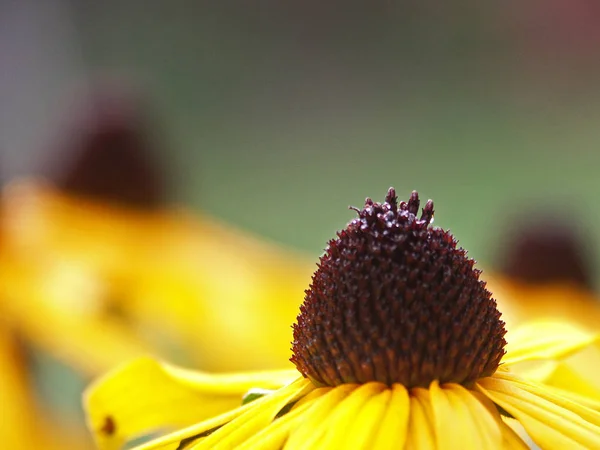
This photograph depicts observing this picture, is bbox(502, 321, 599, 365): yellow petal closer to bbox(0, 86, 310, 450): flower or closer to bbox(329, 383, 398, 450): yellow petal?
bbox(329, 383, 398, 450): yellow petal

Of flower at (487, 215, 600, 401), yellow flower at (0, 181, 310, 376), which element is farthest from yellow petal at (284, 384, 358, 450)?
flower at (487, 215, 600, 401)

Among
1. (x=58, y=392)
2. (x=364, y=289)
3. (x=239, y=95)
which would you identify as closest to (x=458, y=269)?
(x=364, y=289)

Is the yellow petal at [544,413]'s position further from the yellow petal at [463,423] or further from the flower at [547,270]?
the flower at [547,270]

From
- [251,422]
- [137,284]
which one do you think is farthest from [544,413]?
[137,284]

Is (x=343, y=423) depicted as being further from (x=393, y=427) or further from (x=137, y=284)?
(x=137, y=284)

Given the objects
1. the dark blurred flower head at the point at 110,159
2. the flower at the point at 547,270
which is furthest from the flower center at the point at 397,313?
the dark blurred flower head at the point at 110,159

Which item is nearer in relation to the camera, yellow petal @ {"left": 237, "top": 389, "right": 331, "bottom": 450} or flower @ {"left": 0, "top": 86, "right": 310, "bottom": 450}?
yellow petal @ {"left": 237, "top": 389, "right": 331, "bottom": 450}
